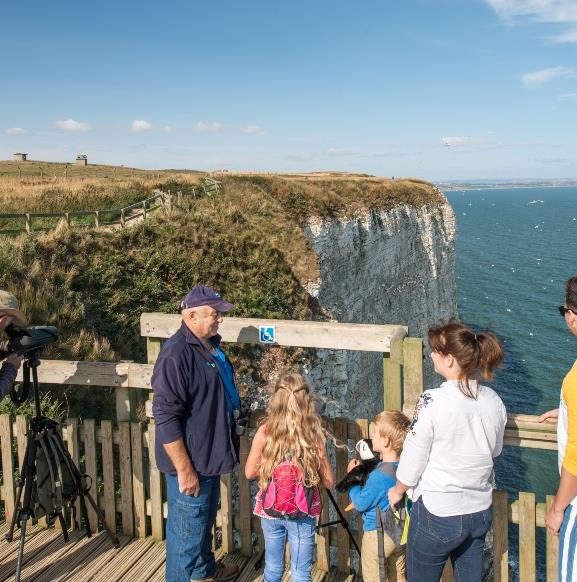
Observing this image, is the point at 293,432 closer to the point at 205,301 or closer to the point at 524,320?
the point at 205,301

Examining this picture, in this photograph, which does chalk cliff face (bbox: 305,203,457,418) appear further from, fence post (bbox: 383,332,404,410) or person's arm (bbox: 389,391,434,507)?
person's arm (bbox: 389,391,434,507)

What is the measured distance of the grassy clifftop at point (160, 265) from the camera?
45.8 ft

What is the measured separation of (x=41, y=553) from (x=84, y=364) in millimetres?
1867

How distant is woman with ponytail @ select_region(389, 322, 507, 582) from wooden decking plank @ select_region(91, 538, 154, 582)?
286cm

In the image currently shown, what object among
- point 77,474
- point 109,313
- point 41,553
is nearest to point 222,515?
point 77,474

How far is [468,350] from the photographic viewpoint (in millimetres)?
3396

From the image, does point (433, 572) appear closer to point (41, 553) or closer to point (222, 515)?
point (222, 515)

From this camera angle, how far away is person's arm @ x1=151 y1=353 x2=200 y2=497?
12.8 ft

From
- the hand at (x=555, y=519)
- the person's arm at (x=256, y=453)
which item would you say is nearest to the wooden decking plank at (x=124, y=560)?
the person's arm at (x=256, y=453)

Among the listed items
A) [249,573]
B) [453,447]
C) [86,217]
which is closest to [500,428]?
[453,447]

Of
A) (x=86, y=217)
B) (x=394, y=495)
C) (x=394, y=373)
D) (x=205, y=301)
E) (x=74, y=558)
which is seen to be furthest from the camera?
(x=86, y=217)

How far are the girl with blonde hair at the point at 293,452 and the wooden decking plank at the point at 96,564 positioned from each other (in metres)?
2.01

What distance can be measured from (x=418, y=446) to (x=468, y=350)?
0.69m

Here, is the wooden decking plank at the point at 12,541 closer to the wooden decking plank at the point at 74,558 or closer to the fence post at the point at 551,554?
the wooden decking plank at the point at 74,558
